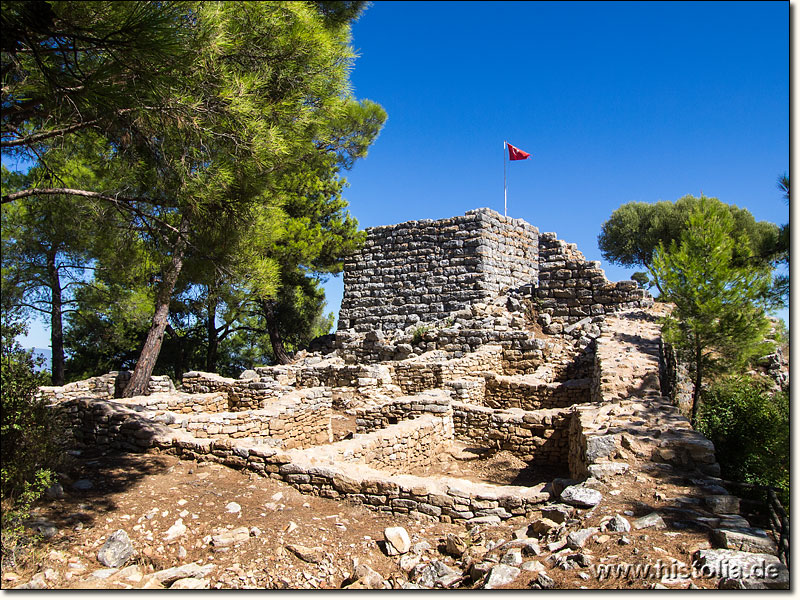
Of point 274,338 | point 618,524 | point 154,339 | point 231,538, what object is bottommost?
point 231,538

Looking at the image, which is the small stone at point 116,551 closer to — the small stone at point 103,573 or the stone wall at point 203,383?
the small stone at point 103,573

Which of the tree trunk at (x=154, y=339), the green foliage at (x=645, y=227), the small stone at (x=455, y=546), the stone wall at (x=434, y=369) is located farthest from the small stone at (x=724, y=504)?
the green foliage at (x=645, y=227)

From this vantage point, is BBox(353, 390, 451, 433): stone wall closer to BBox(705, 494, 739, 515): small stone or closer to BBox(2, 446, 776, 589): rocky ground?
BBox(2, 446, 776, 589): rocky ground

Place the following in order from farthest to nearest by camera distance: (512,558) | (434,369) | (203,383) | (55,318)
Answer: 1. (55,318)
2. (203,383)
3. (434,369)
4. (512,558)

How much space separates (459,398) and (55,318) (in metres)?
9.35

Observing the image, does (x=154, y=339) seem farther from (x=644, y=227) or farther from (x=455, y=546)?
(x=644, y=227)

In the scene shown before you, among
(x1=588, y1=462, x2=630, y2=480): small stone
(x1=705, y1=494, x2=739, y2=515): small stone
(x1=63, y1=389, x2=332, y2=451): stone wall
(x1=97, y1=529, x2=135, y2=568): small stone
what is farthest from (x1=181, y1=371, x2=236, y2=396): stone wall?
(x1=705, y1=494, x2=739, y2=515): small stone

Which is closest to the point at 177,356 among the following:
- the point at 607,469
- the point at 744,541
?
the point at 607,469

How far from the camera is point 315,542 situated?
15.4 feet

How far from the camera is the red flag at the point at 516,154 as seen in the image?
52.1 ft

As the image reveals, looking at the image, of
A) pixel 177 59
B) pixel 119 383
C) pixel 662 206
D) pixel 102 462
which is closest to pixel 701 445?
pixel 177 59

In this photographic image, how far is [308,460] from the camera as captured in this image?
6.11m

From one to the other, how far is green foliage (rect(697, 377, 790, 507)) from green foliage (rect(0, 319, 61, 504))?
6.83 m

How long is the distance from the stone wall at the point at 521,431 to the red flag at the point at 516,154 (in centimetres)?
966
